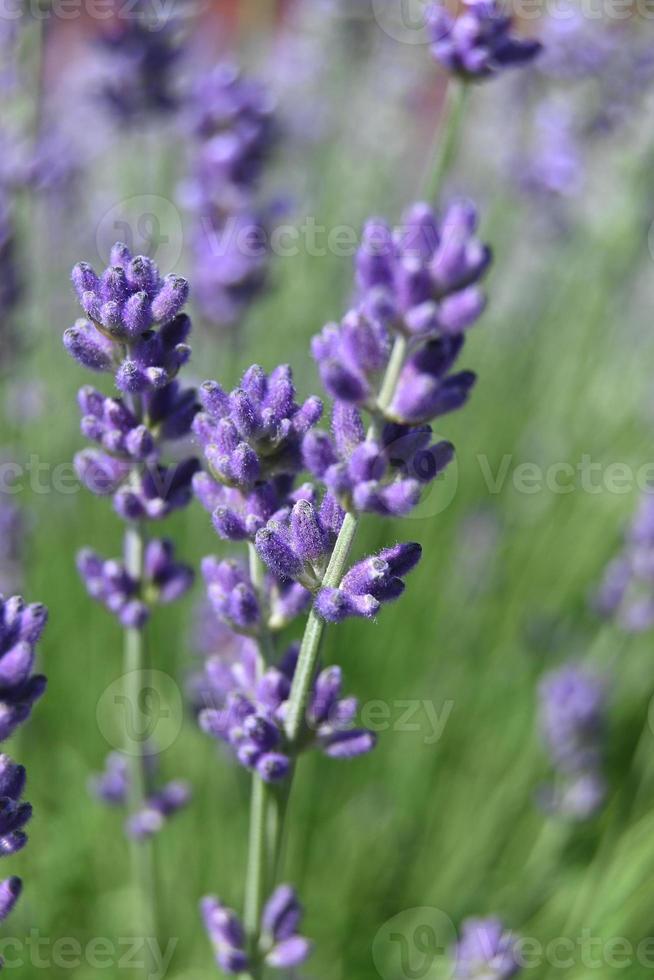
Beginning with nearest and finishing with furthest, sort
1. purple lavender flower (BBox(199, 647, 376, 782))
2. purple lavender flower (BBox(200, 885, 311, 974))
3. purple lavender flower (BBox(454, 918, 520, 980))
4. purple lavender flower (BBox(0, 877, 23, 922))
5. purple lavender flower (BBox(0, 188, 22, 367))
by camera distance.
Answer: purple lavender flower (BBox(0, 877, 23, 922))
purple lavender flower (BBox(199, 647, 376, 782))
purple lavender flower (BBox(200, 885, 311, 974))
purple lavender flower (BBox(454, 918, 520, 980))
purple lavender flower (BBox(0, 188, 22, 367))

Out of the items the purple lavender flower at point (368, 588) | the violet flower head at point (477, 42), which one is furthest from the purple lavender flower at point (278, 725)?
the violet flower head at point (477, 42)

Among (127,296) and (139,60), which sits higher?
(139,60)

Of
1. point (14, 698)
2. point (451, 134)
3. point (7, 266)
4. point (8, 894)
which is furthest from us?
point (7, 266)

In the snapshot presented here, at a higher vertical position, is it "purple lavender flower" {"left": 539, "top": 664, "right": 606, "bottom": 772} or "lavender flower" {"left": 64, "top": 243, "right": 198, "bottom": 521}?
"lavender flower" {"left": 64, "top": 243, "right": 198, "bottom": 521}

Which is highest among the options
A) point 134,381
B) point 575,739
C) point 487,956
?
point 134,381

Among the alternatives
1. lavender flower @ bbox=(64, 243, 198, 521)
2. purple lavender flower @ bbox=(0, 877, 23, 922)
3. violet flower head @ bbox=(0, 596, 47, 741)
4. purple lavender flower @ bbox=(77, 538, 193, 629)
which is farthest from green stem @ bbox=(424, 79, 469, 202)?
purple lavender flower @ bbox=(0, 877, 23, 922)

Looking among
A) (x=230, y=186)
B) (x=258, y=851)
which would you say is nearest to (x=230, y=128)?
(x=230, y=186)

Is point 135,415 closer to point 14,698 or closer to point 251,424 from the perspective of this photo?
point 251,424

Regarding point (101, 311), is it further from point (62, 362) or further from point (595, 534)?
point (62, 362)

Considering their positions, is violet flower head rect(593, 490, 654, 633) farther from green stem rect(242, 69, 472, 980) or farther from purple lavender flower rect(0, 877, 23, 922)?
purple lavender flower rect(0, 877, 23, 922)

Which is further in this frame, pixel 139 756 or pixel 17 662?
pixel 139 756
